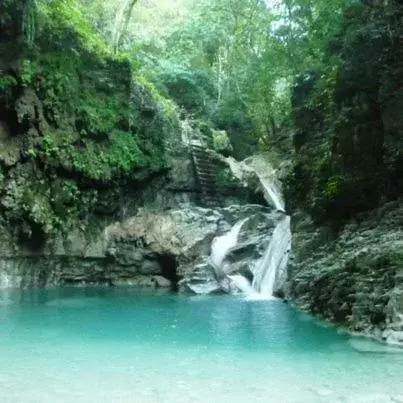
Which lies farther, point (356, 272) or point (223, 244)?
point (223, 244)

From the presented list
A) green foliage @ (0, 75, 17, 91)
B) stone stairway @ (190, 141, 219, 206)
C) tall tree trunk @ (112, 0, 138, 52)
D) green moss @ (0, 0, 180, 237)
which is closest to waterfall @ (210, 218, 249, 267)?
stone stairway @ (190, 141, 219, 206)

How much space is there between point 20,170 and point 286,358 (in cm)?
1150

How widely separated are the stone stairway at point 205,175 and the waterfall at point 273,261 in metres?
5.89

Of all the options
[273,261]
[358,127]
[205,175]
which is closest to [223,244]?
[273,261]

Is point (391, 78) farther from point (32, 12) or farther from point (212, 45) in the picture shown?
point (212, 45)

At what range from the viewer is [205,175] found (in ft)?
72.1

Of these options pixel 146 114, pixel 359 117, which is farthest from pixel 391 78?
pixel 146 114

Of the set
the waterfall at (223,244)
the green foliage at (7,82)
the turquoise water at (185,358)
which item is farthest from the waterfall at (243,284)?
the green foliage at (7,82)

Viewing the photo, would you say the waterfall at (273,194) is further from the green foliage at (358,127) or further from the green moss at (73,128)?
the green foliage at (358,127)

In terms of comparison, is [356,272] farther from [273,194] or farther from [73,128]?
[273,194]

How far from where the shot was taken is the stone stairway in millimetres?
21953

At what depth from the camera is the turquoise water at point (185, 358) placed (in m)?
5.52

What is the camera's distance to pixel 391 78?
1022 cm

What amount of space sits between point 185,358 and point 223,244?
1127 cm
